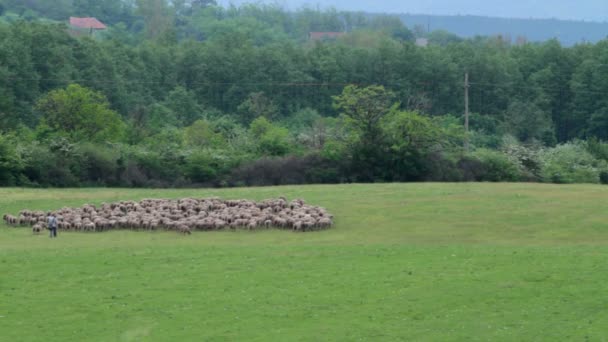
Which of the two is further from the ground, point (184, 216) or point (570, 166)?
point (570, 166)

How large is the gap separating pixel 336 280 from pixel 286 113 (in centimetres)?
11011

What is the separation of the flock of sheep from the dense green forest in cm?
1901

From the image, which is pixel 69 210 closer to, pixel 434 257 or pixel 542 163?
pixel 434 257

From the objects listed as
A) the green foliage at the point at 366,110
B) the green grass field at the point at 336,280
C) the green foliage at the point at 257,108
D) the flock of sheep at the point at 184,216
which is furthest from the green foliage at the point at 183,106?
the green grass field at the point at 336,280

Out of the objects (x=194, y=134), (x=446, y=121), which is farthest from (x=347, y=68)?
(x=194, y=134)

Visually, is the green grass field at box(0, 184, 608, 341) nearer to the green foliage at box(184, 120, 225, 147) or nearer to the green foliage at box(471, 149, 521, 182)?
the green foliage at box(471, 149, 521, 182)

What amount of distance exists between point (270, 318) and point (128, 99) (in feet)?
339

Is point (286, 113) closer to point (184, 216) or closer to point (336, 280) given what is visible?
point (184, 216)

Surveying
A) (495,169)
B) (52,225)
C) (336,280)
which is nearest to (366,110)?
(495,169)

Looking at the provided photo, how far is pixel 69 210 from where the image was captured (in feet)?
161

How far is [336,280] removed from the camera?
33.5 metres

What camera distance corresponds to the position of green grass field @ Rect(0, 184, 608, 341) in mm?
28109

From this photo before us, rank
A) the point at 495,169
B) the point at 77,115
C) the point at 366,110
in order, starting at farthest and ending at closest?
the point at 77,115 < the point at 495,169 < the point at 366,110

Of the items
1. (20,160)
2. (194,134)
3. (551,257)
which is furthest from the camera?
(194,134)
